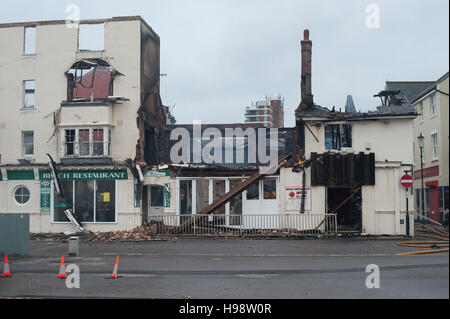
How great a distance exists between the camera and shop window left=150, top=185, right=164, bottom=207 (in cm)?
3017

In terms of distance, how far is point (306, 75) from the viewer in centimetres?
2794

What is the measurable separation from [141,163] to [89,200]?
143 inches

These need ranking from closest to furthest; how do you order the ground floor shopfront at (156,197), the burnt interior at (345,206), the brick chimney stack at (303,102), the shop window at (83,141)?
1. the ground floor shopfront at (156,197)
2. the burnt interior at (345,206)
3. the brick chimney stack at (303,102)
4. the shop window at (83,141)

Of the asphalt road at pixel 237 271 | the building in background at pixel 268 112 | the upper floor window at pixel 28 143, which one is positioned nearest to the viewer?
the asphalt road at pixel 237 271

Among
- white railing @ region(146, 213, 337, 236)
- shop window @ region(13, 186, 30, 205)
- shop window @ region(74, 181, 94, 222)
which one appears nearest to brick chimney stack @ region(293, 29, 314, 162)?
white railing @ region(146, 213, 337, 236)

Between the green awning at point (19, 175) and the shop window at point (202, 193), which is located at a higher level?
the green awning at point (19, 175)

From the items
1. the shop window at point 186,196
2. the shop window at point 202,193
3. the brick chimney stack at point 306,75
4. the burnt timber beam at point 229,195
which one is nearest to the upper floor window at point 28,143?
the shop window at point 186,196

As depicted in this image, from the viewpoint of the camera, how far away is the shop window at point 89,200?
93.7ft

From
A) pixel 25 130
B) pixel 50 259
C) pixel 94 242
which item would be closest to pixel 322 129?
pixel 94 242

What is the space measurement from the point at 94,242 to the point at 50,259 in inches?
254

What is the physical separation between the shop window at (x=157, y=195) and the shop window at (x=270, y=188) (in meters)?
6.37

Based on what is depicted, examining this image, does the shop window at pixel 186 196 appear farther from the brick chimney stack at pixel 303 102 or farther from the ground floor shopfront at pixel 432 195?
the ground floor shopfront at pixel 432 195

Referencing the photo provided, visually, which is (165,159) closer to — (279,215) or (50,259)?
(279,215)

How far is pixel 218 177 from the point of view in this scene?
1121 inches
